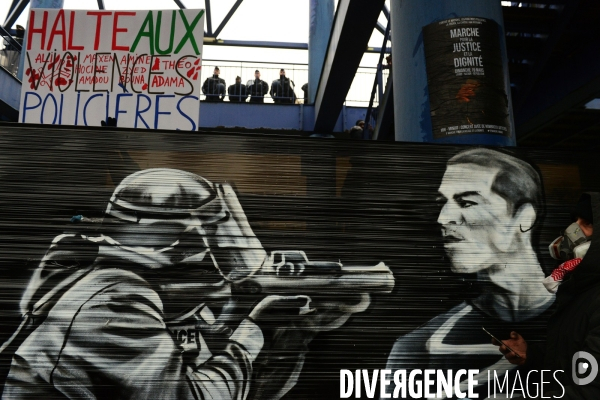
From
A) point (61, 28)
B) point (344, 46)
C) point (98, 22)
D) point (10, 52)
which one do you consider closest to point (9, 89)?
point (10, 52)

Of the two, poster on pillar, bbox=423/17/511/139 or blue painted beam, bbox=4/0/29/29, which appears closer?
poster on pillar, bbox=423/17/511/139

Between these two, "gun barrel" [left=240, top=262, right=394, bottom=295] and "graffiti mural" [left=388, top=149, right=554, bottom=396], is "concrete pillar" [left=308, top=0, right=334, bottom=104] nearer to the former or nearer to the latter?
"graffiti mural" [left=388, top=149, right=554, bottom=396]

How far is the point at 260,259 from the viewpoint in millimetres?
2076

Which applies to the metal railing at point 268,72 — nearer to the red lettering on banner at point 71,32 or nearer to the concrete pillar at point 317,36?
the concrete pillar at point 317,36

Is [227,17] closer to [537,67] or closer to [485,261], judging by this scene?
[537,67]

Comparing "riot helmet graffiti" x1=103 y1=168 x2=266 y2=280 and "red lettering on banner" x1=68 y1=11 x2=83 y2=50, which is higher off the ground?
"red lettering on banner" x1=68 y1=11 x2=83 y2=50

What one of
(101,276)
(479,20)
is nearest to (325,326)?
(101,276)

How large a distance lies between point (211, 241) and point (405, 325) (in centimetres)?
94

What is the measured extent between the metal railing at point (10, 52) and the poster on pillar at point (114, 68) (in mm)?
10118

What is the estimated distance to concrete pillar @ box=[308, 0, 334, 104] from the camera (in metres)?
12.9

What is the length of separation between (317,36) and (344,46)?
6.74 metres

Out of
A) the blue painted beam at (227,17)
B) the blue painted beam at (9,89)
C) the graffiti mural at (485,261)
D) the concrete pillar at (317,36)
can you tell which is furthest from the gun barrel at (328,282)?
the blue painted beam at (227,17)

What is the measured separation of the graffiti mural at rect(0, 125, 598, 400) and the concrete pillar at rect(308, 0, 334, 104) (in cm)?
1081

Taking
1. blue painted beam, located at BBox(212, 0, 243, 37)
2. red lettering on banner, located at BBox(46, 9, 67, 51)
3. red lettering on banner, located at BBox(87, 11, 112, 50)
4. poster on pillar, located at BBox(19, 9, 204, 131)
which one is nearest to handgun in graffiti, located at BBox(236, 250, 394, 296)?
poster on pillar, located at BBox(19, 9, 204, 131)
